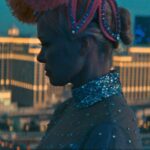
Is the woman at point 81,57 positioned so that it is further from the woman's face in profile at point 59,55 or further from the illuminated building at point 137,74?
the illuminated building at point 137,74

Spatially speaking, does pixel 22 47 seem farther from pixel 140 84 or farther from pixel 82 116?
pixel 82 116

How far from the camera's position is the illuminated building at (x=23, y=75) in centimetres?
1595

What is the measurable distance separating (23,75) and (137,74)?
10.7 feet

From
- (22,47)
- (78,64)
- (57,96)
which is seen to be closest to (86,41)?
(78,64)

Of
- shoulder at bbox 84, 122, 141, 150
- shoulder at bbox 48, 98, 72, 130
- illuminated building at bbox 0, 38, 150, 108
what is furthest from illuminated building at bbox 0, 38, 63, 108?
shoulder at bbox 84, 122, 141, 150

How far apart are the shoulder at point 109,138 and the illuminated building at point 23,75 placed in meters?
14.8

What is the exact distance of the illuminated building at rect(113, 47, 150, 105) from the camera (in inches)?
633

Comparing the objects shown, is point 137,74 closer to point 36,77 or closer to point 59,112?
point 36,77

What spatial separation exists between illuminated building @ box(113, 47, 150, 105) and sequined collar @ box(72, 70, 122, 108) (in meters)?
15.3

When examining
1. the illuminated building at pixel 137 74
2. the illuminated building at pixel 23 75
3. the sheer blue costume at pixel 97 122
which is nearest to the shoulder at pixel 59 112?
the sheer blue costume at pixel 97 122

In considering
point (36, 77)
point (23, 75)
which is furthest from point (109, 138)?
point (23, 75)

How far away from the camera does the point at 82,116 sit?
0.46 metres

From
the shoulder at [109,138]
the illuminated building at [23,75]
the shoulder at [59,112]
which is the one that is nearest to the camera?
the shoulder at [109,138]

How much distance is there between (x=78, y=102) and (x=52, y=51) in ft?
0.15
